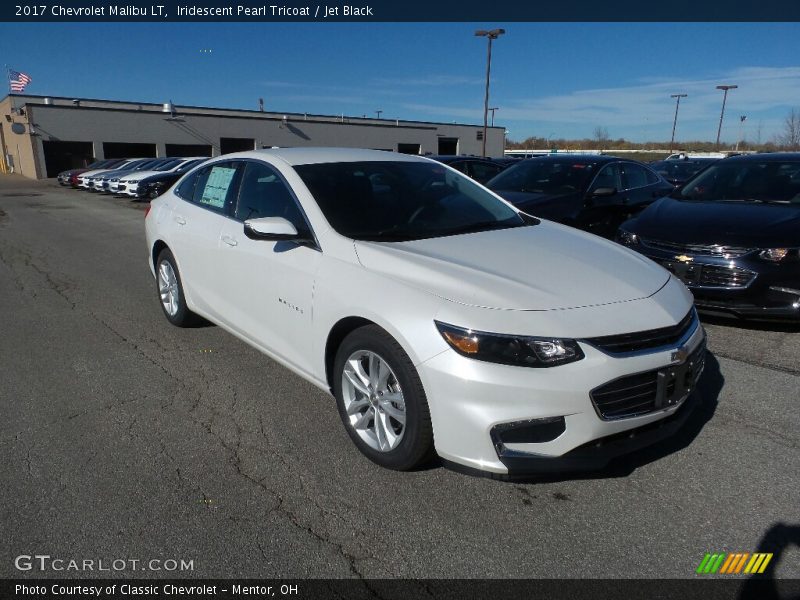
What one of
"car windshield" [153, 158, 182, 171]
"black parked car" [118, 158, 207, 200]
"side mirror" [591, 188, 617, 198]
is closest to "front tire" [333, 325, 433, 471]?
"side mirror" [591, 188, 617, 198]

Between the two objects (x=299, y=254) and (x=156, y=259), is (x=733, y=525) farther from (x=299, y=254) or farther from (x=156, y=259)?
(x=156, y=259)

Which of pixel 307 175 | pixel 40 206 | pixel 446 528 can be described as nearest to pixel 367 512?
pixel 446 528

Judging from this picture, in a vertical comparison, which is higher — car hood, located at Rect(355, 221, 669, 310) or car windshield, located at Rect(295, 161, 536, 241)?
car windshield, located at Rect(295, 161, 536, 241)

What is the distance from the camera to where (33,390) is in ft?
13.0

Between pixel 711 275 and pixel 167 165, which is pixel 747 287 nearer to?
pixel 711 275

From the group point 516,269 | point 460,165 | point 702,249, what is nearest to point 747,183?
point 702,249

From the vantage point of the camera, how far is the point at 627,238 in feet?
18.4

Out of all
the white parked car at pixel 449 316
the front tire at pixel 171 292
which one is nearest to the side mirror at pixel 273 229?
the white parked car at pixel 449 316

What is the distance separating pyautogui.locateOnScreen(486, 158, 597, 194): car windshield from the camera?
7.80 m

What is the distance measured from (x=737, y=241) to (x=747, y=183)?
67.4 inches

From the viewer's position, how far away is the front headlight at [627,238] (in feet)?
18.0

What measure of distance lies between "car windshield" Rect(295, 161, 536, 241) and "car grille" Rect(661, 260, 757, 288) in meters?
1.77

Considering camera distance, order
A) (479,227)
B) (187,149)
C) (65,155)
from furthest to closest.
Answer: (187,149)
(65,155)
(479,227)

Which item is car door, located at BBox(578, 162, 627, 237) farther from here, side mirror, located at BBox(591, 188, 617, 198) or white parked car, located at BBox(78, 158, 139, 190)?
white parked car, located at BBox(78, 158, 139, 190)
